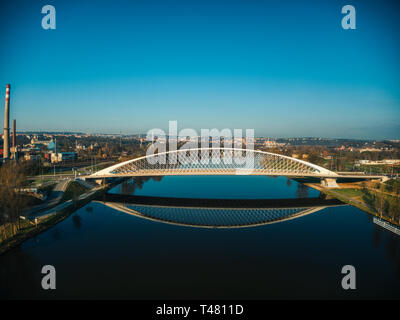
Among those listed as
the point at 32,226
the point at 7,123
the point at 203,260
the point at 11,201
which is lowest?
the point at 203,260

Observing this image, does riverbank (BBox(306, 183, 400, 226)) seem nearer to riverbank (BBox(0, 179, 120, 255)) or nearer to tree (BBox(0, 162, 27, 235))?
riverbank (BBox(0, 179, 120, 255))

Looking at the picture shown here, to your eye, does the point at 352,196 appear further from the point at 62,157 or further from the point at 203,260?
the point at 62,157

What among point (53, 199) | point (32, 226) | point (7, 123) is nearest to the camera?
point (32, 226)

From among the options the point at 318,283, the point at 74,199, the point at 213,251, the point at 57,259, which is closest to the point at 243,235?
the point at 213,251

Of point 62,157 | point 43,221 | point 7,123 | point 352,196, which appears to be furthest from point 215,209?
point 62,157

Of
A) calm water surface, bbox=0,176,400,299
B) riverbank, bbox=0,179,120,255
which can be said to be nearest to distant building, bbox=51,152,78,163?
riverbank, bbox=0,179,120,255
